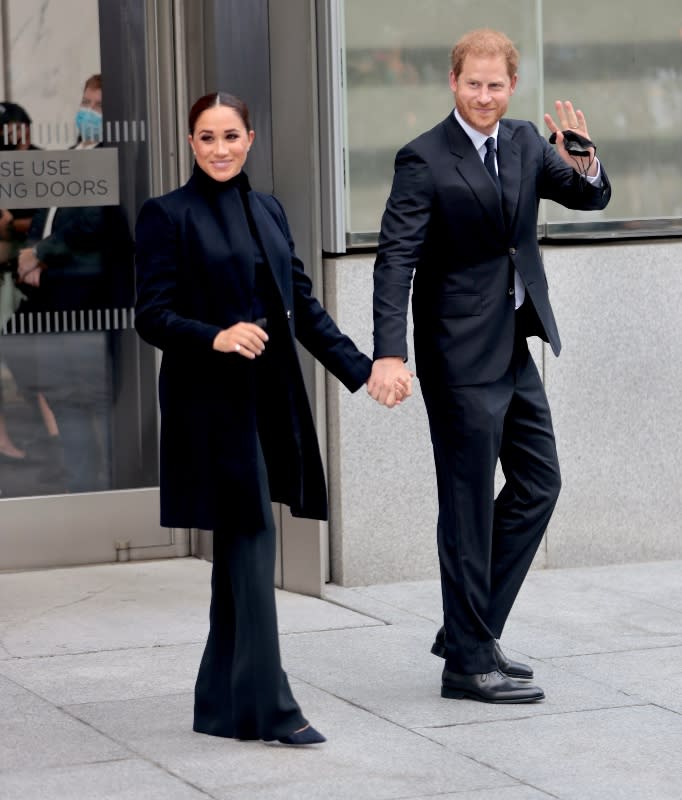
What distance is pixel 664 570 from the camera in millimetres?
7715

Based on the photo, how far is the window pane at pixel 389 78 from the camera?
7203mm

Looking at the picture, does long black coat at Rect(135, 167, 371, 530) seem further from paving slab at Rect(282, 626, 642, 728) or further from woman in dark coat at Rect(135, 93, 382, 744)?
paving slab at Rect(282, 626, 642, 728)

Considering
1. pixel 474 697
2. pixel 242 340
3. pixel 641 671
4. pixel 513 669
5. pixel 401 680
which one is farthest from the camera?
pixel 641 671

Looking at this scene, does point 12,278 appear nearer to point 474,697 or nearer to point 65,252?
point 65,252

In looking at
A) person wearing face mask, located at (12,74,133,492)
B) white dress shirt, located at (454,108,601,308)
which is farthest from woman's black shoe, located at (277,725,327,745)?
person wearing face mask, located at (12,74,133,492)

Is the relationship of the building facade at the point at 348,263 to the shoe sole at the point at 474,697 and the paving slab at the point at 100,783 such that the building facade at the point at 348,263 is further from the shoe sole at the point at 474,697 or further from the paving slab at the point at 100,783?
the paving slab at the point at 100,783

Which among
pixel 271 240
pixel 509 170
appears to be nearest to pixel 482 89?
pixel 509 170

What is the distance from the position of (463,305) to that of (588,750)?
4.67 feet

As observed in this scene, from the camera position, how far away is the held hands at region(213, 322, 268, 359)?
15.5 ft

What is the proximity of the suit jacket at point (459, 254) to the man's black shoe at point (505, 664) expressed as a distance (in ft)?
2.82

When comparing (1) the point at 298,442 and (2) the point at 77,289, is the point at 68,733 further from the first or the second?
(2) the point at 77,289

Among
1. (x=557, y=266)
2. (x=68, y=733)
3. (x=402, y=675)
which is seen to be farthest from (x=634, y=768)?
(x=557, y=266)

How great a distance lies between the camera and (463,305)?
555 centimetres

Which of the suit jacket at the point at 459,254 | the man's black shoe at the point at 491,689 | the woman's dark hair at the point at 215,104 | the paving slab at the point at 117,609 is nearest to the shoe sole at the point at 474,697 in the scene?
the man's black shoe at the point at 491,689
